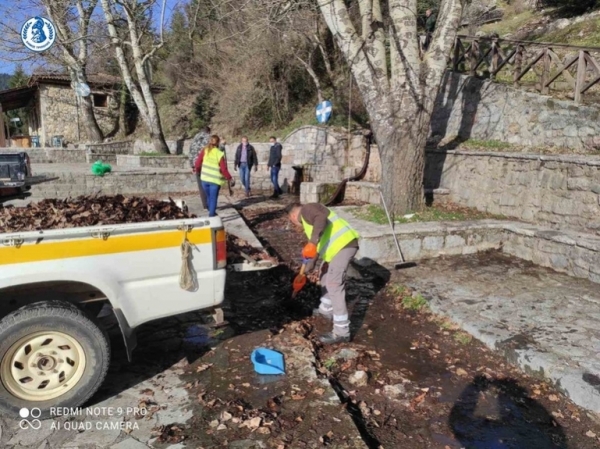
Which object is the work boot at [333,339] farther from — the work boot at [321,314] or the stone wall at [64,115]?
the stone wall at [64,115]

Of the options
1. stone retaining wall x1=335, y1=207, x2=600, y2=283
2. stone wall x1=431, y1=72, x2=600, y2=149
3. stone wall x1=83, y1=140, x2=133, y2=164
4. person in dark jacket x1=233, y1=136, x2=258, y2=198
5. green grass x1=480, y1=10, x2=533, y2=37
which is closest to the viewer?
stone retaining wall x1=335, y1=207, x2=600, y2=283

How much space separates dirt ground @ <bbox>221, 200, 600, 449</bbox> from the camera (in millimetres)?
3242

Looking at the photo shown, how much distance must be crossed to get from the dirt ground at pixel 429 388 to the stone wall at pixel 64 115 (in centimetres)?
3008

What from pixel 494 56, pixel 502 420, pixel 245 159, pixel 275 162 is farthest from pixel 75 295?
pixel 494 56

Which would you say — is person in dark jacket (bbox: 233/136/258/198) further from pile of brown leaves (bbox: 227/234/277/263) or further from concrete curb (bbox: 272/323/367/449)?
concrete curb (bbox: 272/323/367/449)

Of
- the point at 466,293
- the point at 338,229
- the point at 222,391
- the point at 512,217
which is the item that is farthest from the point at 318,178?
the point at 222,391

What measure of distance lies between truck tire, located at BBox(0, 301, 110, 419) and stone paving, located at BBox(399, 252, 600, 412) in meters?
3.58

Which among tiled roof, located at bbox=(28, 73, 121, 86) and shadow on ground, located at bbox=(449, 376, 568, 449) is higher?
tiled roof, located at bbox=(28, 73, 121, 86)

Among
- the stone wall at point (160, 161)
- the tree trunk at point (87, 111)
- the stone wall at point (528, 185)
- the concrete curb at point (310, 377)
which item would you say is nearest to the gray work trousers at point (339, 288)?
the concrete curb at point (310, 377)

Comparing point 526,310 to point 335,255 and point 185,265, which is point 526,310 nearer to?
point 335,255

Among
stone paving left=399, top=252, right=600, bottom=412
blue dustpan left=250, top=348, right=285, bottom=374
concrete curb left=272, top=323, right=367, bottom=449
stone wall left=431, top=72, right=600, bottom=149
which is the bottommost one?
concrete curb left=272, top=323, right=367, bottom=449

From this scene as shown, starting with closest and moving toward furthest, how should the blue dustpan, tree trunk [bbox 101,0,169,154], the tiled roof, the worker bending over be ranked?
1. the blue dustpan
2. the worker bending over
3. tree trunk [bbox 101,0,169,154]
4. the tiled roof

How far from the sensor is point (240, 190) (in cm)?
1516

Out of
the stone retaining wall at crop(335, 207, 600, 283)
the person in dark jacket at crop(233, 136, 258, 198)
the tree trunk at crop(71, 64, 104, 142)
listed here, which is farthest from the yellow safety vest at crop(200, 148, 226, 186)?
the tree trunk at crop(71, 64, 104, 142)
